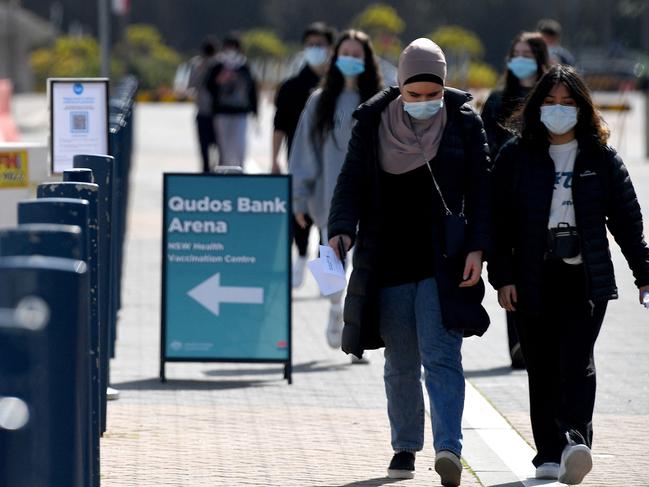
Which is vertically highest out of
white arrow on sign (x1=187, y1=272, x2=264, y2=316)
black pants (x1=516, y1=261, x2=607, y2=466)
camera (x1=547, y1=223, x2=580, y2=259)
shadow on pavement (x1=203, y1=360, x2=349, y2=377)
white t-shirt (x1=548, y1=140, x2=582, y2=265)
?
white t-shirt (x1=548, y1=140, x2=582, y2=265)

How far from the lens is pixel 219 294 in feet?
29.3

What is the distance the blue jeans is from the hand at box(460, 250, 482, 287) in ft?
0.44

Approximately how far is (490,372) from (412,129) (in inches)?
124

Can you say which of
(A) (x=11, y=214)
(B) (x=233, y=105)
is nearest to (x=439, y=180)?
(A) (x=11, y=214)

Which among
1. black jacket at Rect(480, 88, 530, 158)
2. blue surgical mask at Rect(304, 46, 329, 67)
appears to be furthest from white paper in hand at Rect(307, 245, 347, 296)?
blue surgical mask at Rect(304, 46, 329, 67)

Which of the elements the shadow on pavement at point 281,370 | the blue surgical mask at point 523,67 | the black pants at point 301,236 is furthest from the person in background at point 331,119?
the black pants at point 301,236

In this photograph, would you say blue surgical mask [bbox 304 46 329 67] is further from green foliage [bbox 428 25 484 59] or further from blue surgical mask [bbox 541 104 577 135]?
green foliage [bbox 428 25 484 59]

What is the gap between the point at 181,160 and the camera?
1035 inches

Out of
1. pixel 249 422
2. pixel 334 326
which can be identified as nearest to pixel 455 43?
pixel 334 326

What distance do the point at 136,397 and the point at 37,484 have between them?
14.5 feet

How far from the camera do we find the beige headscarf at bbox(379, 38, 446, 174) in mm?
6422

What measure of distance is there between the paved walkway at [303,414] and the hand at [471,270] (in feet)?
2.87

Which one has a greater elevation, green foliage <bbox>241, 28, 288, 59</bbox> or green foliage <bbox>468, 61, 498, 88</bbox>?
green foliage <bbox>241, 28, 288, 59</bbox>

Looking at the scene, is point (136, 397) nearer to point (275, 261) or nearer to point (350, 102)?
point (275, 261)
